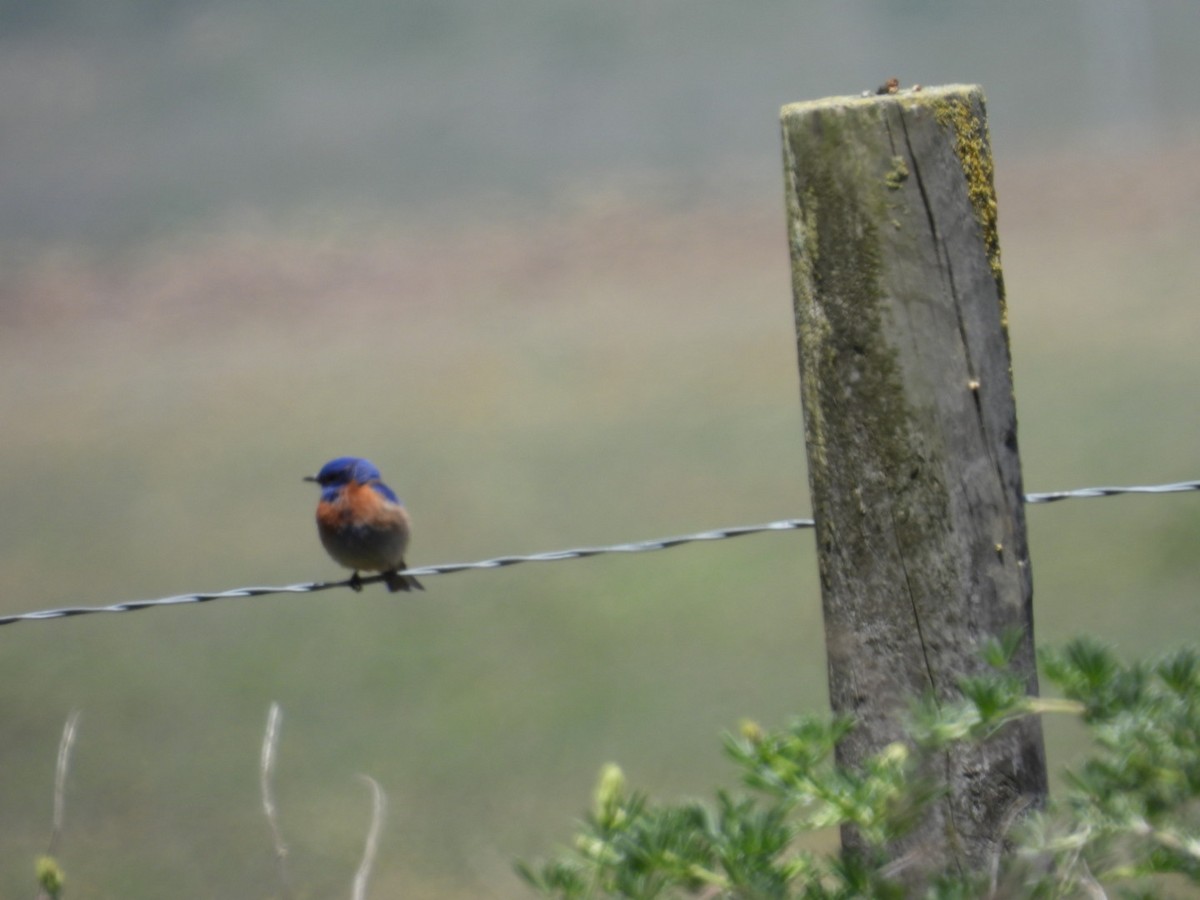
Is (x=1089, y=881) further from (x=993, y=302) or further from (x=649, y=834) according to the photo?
(x=993, y=302)

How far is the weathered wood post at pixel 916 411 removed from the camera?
234cm

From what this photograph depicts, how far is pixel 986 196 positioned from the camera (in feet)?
7.97

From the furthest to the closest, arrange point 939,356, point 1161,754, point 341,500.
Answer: point 341,500 < point 939,356 < point 1161,754

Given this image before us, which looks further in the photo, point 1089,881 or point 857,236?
point 857,236

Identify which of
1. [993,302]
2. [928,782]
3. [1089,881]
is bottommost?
[1089,881]

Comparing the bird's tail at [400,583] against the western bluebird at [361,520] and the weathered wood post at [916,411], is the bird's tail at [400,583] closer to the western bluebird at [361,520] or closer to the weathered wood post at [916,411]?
the western bluebird at [361,520]

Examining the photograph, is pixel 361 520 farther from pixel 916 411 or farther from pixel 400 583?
pixel 916 411

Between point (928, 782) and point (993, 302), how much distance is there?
2.94 ft

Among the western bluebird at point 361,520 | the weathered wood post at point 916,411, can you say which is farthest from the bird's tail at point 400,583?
the weathered wood post at point 916,411

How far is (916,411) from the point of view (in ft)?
7.72

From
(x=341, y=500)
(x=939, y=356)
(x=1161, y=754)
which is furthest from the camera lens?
(x=341, y=500)

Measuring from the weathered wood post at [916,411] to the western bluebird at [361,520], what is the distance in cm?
321

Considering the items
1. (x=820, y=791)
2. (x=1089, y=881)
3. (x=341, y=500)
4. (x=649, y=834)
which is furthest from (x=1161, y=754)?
(x=341, y=500)

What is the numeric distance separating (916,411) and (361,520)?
3.49 meters
